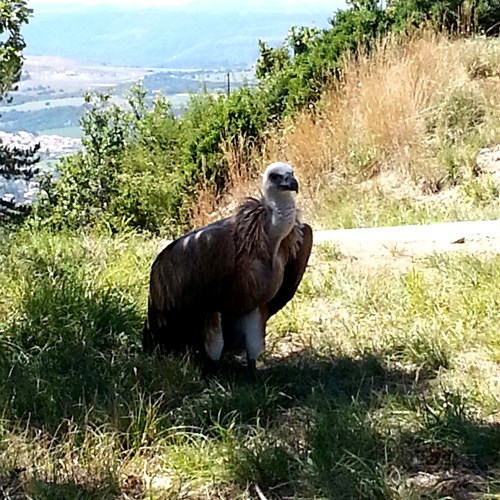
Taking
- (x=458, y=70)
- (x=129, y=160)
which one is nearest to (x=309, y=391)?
(x=458, y=70)

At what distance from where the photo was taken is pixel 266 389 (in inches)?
150

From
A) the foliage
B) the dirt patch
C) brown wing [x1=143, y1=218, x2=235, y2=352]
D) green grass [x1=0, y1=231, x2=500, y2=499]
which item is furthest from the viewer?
the foliage

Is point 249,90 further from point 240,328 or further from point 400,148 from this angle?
point 240,328

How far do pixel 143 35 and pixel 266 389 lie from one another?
44.1 m

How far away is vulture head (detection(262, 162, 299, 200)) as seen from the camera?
A: 403cm

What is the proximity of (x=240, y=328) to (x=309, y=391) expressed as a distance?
52 cm

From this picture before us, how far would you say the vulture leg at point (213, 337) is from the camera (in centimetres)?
414

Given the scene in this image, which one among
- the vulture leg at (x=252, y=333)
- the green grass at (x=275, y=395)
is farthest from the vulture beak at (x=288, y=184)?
the green grass at (x=275, y=395)

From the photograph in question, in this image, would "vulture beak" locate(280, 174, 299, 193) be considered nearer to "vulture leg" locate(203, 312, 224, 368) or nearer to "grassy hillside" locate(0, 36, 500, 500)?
"vulture leg" locate(203, 312, 224, 368)

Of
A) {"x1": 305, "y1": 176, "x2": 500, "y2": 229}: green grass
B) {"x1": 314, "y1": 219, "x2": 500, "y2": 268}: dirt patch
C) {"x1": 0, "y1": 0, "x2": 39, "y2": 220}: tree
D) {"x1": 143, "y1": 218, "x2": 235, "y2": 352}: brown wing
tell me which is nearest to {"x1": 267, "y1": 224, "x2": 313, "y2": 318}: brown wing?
{"x1": 143, "y1": 218, "x2": 235, "y2": 352}: brown wing

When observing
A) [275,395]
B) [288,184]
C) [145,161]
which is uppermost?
[288,184]

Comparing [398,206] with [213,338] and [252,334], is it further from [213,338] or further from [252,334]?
[213,338]

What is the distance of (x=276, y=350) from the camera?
15.1 ft

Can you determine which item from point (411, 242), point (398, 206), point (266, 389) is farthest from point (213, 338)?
point (398, 206)
